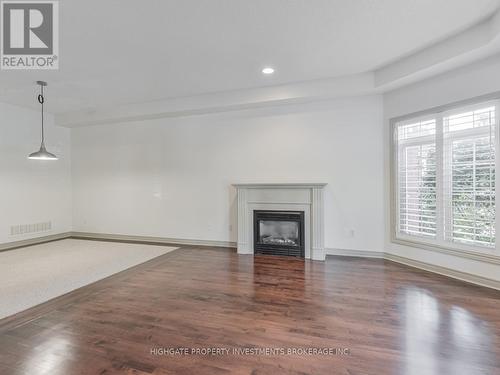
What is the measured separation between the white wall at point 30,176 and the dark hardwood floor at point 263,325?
3766mm

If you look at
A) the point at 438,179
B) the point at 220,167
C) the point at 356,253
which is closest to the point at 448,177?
the point at 438,179

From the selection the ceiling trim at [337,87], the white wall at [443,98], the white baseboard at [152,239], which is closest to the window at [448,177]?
the white wall at [443,98]

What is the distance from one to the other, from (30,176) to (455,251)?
839cm

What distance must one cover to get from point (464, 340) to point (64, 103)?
7387 mm

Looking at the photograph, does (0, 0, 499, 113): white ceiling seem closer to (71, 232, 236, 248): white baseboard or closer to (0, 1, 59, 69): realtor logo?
(0, 1, 59, 69): realtor logo

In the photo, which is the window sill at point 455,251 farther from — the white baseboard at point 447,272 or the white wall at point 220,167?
the white wall at point 220,167

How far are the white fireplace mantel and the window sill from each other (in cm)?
130

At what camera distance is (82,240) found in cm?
654

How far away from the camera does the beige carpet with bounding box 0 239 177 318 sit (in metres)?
3.28

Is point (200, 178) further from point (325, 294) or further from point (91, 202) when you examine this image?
point (325, 294)

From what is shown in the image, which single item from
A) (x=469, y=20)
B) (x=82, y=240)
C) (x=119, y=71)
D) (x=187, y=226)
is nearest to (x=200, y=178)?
(x=187, y=226)

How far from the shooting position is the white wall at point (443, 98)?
3377 millimetres

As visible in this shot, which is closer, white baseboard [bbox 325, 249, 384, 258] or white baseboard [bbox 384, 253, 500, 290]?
white baseboard [bbox 384, 253, 500, 290]

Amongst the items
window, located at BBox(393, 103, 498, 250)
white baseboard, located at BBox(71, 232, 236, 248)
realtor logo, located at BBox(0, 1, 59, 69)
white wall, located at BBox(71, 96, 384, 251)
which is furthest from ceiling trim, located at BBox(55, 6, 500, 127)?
white baseboard, located at BBox(71, 232, 236, 248)
